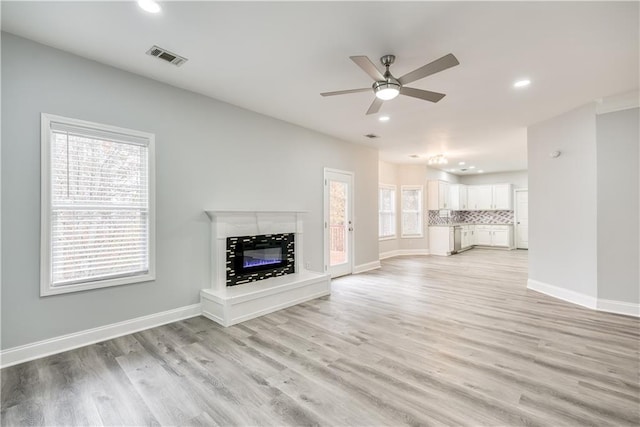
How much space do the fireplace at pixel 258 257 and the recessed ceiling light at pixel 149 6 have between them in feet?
8.40

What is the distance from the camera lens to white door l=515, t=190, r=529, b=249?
1020 centimetres

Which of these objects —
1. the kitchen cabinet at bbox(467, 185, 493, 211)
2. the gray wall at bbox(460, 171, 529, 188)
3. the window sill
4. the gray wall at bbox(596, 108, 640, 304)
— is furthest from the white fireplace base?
the gray wall at bbox(460, 171, 529, 188)

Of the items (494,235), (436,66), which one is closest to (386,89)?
(436,66)

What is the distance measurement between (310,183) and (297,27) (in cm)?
308

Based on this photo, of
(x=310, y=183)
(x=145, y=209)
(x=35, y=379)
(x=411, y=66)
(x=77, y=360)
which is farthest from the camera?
(x=310, y=183)

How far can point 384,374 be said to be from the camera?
2348 mm

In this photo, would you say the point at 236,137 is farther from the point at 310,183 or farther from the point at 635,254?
the point at 635,254

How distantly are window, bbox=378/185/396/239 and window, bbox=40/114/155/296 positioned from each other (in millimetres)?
6416

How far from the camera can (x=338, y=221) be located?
598cm

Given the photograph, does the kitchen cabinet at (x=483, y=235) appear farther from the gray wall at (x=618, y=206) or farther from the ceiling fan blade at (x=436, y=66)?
the ceiling fan blade at (x=436, y=66)

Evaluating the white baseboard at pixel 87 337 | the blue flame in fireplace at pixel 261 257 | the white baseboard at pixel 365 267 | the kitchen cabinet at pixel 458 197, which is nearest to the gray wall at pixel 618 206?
the white baseboard at pixel 365 267

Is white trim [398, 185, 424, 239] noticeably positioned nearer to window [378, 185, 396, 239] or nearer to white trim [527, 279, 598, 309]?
window [378, 185, 396, 239]

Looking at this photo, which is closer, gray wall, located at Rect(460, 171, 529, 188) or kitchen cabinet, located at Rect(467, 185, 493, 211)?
gray wall, located at Rect(460, 171, 529, 188)

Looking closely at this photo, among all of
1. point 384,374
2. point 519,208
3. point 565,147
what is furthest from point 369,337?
point 519,208
